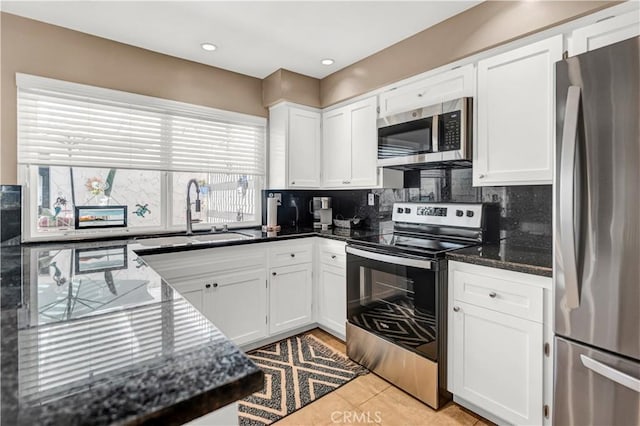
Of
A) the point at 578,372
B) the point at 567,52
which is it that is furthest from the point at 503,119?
the point at 578,372

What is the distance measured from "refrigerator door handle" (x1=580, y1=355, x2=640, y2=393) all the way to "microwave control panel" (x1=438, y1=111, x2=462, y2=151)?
4.29ft

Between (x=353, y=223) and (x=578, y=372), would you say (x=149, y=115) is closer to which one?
(x=353, y=223)

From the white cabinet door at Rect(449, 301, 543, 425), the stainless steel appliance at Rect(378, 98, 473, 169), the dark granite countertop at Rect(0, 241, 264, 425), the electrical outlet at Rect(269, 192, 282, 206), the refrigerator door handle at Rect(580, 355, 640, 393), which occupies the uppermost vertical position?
the stainless steel appliance at Rect(378, 98, 473, 169)

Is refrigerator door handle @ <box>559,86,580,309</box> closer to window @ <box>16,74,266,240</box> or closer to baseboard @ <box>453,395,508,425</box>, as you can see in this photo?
baseboard @ <box>453,395,508,425</box>

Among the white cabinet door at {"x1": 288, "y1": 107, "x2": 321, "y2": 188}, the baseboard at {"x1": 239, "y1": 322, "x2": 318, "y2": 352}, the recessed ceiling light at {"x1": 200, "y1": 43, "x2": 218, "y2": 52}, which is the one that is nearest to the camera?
the recessed ceiling light at {"x1": 200, "y1": 43, "x2": 218, "y2": 52}

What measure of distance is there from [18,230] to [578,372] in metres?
3.22

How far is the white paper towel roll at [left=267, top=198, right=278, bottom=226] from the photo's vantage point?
10.3 feet

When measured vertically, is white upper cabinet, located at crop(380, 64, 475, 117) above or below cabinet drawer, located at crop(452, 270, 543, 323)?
above

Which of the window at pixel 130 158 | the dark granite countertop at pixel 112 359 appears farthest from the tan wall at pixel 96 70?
the dark granite countertop at pixel 112 359

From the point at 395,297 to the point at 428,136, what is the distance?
3.65 ft

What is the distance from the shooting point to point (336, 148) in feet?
10.4

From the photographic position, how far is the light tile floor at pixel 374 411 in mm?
1864

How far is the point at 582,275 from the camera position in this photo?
1.32m

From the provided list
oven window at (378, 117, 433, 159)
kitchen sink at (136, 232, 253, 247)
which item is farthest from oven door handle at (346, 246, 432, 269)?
kitchen sink at (136, 232, 253, 247)
